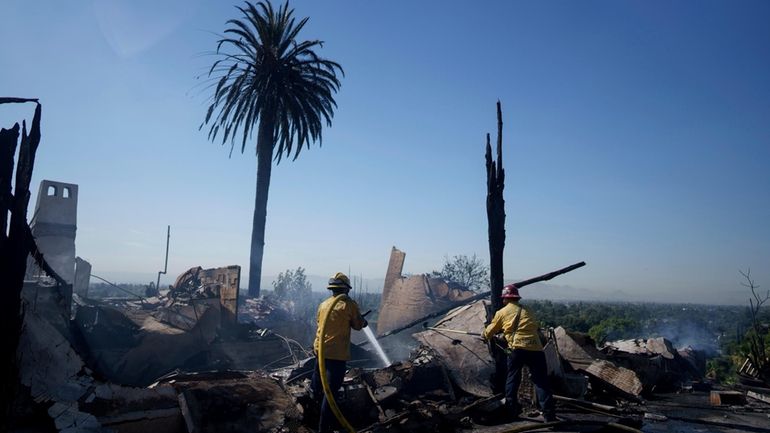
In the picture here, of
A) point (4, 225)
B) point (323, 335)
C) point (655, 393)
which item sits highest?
point (4, 225)

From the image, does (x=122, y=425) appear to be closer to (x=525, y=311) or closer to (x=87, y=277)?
(x=525, y=311)

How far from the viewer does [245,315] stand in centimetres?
1648

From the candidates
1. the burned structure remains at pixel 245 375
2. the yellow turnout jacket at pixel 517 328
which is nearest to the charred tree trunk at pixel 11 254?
the burned structure remains at pixel 245 375

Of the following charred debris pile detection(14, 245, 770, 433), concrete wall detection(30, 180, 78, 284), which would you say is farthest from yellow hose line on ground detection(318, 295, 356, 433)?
concrete wall detection(30, 180, 78, 284)

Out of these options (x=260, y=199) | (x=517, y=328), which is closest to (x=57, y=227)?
(x=260, y=199)

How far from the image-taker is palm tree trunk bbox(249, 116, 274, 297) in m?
21.3

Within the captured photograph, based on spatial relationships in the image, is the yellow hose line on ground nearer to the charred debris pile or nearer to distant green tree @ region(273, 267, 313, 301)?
the charred debris pile

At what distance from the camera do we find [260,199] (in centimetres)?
2141

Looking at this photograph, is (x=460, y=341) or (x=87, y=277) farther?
(x=87, y=277)

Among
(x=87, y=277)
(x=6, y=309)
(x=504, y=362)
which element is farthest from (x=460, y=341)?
(x=87, y=277)

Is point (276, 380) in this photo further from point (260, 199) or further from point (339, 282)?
point (260, 199)

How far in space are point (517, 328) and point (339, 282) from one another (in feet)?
9.03

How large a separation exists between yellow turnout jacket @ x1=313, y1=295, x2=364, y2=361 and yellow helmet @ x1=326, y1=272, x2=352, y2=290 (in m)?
0.15

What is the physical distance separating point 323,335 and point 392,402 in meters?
1.95
